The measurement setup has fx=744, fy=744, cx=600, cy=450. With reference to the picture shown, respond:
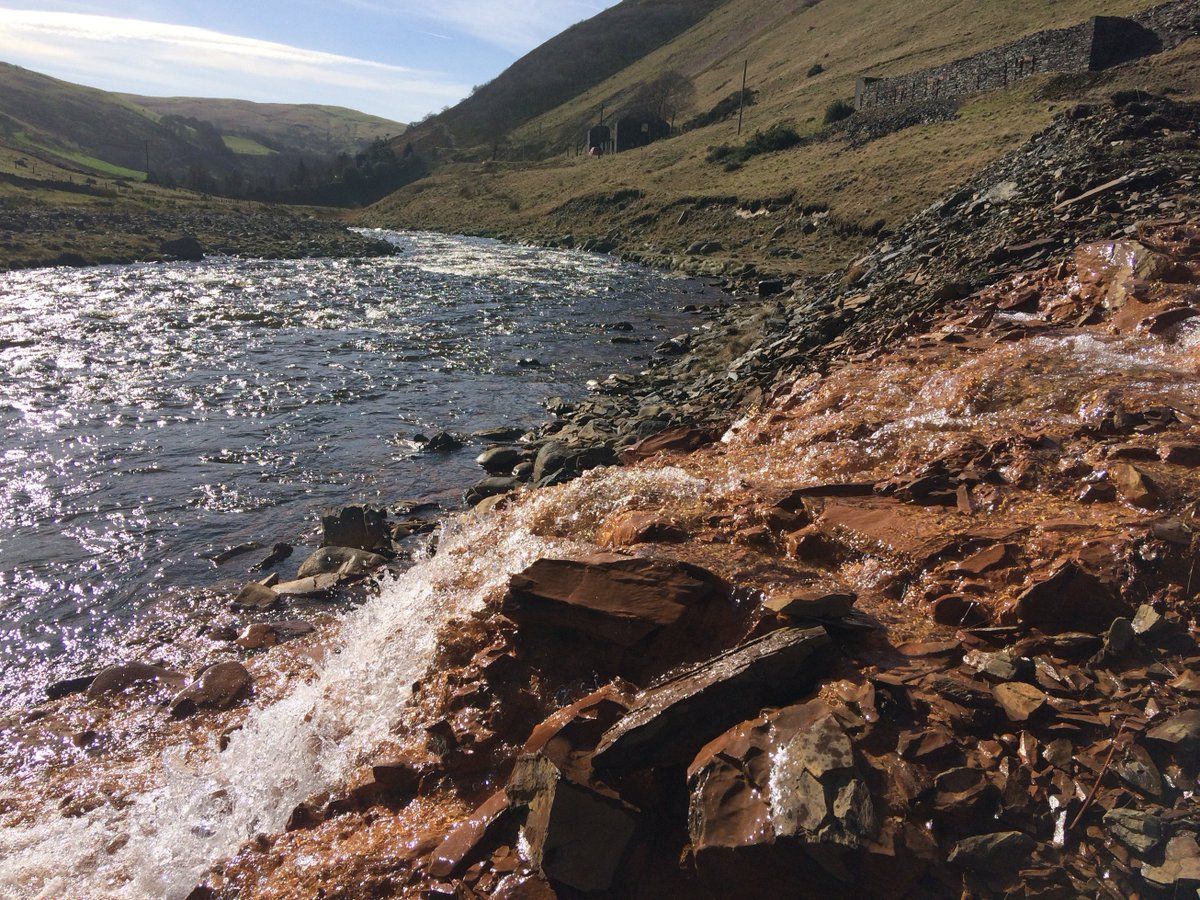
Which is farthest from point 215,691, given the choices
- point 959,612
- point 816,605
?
point 959,612

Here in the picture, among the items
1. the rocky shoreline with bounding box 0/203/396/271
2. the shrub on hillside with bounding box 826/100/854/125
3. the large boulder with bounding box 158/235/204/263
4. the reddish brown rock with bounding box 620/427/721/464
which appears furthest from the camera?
the shrub on hillside with bounding box 826/100/854/125

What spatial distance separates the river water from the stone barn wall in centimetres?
2331

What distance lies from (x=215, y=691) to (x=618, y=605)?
13.5 feet

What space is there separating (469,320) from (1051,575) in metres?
21.8

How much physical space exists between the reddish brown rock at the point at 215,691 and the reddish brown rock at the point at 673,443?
18.1 ft

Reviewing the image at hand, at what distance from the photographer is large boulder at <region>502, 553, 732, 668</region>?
514cm

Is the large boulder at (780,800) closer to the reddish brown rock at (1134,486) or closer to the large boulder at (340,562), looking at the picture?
the reddish brown rock at (1134,486)

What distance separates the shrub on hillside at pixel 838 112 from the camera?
163 ft

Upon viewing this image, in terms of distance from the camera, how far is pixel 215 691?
682 centimetres

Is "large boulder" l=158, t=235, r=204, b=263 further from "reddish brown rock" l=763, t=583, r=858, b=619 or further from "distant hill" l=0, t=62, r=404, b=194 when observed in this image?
"distant hill" l=0, t=62, r=404, b=194

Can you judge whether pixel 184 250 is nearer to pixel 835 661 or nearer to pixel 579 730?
pixel 579 730

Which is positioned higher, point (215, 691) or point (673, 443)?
point (673, 443)

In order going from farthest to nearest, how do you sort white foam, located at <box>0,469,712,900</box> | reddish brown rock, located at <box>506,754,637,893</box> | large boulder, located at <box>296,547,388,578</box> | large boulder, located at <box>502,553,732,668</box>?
large boulder, located at <box>296,547,388,578</box> < large boulder, located at <box>502,553,732,668</box> < white foam, located at <box>0,469,712,900</box> < reddish brown rock, located at <box>506,754,637,893</box>

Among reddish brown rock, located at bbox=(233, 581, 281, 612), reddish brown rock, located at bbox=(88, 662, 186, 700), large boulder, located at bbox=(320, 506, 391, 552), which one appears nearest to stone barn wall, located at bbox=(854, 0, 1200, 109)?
large boulder, located at bbox=(320, 506, 391, 552)
